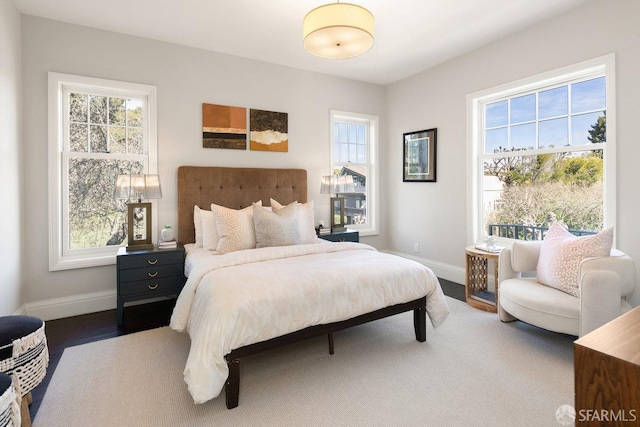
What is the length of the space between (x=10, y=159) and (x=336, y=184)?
3223mm

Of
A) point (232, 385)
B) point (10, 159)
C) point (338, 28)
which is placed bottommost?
point (232, 385)

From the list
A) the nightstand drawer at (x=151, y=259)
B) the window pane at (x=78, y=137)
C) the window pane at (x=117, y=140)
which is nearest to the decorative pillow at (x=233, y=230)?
the nightstand drawer at (x=151, y=259)

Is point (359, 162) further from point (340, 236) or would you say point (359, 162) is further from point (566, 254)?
point (566, 254)

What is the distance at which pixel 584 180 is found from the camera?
10.3ft

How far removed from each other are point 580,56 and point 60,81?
4.89 m

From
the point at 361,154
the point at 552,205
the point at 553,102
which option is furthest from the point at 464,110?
the point at 361,154

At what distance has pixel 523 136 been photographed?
360 centimetres

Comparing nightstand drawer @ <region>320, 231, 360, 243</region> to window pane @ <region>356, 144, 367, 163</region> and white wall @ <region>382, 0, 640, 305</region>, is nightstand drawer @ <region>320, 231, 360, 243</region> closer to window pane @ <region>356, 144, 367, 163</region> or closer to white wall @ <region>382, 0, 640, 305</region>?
white wall @ <region>382, 0, 640, 305</region>

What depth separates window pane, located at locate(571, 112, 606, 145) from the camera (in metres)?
3.02

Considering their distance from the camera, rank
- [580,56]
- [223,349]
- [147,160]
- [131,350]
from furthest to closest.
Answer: [147,160], [580,56], [131,350], [223,349]

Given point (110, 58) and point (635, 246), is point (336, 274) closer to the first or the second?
point (635, 246)

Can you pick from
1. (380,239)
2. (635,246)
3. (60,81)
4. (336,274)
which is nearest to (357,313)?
(336,274)

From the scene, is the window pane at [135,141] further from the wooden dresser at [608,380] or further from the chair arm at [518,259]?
the wooden dresser at [608,380]

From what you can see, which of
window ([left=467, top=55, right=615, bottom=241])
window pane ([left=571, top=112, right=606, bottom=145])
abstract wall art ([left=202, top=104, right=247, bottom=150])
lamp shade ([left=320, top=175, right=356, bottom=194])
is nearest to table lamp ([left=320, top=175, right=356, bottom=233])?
lamp shade ([left=320, top=175, right=356, bottom=194])
